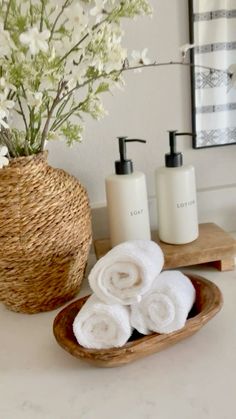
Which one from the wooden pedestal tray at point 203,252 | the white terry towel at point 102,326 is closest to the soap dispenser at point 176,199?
the wooden pedestal tray at point 203,252

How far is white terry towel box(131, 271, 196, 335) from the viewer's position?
0.59 m

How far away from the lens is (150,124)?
896 mm

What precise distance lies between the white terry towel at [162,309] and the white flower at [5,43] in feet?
1.22

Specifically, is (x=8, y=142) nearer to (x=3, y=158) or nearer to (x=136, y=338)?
(x=3, y=158)

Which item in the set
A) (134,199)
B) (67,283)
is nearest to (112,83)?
(134,199)

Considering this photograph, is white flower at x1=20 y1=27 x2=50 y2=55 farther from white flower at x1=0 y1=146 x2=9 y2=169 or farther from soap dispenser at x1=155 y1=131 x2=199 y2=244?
soap dispenser at x1=155 y1=131 x2=199 y2=244

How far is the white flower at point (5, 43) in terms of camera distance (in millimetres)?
517

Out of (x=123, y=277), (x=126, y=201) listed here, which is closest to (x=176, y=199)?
(x=126, y=201)

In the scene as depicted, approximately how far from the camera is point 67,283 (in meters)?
0.74

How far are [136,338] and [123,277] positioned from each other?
0.09m

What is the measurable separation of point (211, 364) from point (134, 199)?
12.6 inches

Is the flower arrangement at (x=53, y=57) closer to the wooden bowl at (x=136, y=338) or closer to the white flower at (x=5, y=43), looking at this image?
the white flower at (x=5, y=43)

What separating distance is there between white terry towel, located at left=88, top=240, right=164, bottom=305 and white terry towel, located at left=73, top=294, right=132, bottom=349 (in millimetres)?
15

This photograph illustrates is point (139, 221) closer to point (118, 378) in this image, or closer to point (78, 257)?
point (78, 257)
